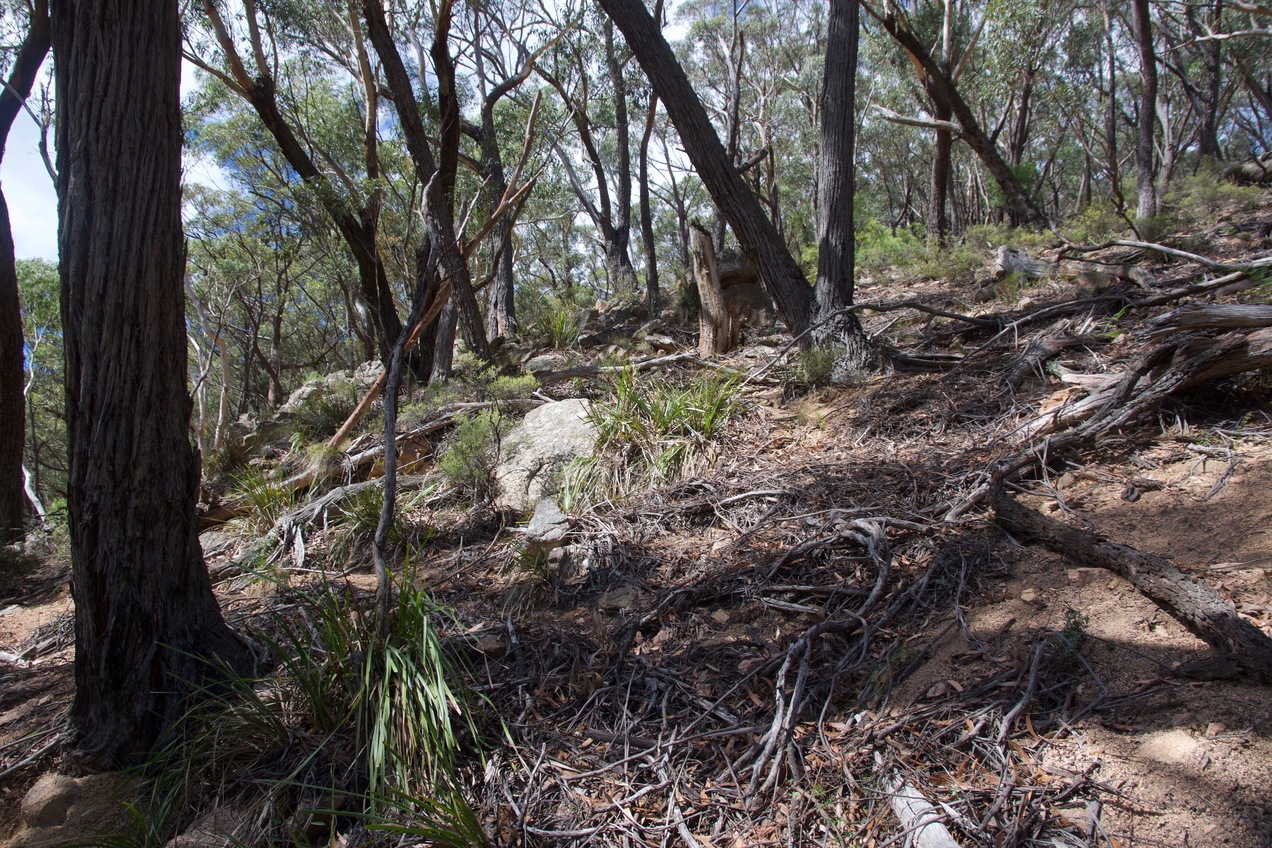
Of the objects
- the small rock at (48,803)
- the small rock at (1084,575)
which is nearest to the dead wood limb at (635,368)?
the small rock at (1084,575)

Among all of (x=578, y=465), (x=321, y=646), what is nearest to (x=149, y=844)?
(x=321, y=646)

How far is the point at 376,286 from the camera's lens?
26.0 ft

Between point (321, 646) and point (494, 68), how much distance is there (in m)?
14.7

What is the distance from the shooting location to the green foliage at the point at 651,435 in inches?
177

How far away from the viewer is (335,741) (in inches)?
98.5

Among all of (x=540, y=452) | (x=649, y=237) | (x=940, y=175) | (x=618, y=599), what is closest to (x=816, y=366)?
(x=540, y=452)

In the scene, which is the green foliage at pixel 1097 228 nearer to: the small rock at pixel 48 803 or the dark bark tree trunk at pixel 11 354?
the small rock at pixel 48 803

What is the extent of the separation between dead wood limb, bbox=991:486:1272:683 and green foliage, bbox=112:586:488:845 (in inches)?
86.1

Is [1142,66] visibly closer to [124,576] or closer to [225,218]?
[124,576]

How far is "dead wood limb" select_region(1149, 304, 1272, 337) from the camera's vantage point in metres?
3.02

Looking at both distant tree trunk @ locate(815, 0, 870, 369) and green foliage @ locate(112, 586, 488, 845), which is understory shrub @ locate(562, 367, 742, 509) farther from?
green foliage @ locate(112, 586, 488, 845)

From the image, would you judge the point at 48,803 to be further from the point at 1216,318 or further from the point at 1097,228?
the point at 1097,228

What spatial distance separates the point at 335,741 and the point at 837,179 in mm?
5434

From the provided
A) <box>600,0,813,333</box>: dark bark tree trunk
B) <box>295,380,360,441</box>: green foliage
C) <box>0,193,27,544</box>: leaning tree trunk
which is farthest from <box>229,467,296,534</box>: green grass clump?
<box>600,0,813,333</box>: dark bark tree trunk
